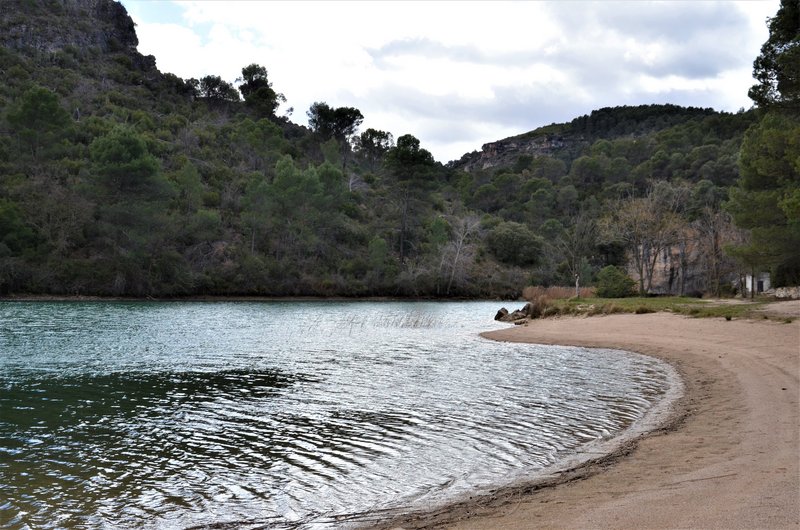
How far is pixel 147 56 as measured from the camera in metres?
127

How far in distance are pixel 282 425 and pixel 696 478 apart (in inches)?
268

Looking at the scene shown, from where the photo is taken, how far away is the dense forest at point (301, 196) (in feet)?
159

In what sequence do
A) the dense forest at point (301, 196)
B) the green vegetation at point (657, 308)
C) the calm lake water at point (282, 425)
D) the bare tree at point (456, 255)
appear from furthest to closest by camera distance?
1. the bare tree at point (456, 255)
2. the dense forest at point (301, 196)
3. the green vegetation at point (657, 308)
4. the calm lake water at point (282, 425)

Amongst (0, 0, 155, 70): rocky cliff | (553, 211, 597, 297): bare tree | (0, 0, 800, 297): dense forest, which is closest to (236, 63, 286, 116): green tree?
(0, 0, 800, 297): dense forest

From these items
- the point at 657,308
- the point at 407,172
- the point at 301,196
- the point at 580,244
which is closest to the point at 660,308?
the point at 657,308

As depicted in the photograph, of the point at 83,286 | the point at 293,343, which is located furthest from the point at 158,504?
the point at 83,286

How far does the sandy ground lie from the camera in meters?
5.33

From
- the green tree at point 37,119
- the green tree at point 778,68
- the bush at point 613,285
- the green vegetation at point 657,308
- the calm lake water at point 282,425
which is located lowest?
the calm lake water at point 282,425

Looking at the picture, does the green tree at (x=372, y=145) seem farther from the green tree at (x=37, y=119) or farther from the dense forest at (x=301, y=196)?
the green tree at (x=37, y=119)

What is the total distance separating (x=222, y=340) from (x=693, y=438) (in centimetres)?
2102

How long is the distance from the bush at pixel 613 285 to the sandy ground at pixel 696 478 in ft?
97.5

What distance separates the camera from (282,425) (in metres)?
10.7

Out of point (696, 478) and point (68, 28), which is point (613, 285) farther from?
point (68, 28)

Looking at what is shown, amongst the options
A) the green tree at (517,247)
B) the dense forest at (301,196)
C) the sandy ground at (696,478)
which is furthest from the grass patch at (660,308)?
the green tree at (517,247)
